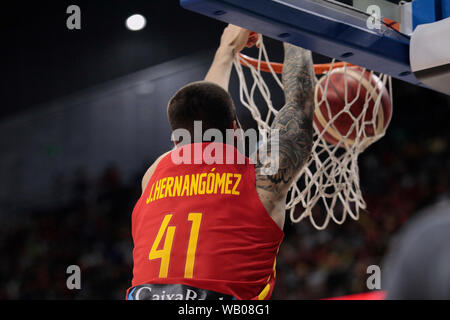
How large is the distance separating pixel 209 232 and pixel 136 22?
5.26 metres

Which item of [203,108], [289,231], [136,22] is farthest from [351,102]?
[289,231]

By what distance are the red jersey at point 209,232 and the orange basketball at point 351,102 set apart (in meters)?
0.90

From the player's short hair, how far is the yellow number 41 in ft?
0.92

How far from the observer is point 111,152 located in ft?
26.2

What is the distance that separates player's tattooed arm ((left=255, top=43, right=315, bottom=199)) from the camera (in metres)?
1.75

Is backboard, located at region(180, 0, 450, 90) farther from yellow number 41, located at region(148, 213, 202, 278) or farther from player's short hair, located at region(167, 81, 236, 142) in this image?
yellow number 41, located at region(148, 213, 202, 278)

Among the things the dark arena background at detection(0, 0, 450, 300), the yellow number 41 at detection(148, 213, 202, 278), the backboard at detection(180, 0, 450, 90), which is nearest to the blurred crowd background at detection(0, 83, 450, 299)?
the dark arena background at detection(0, 0, 450, 300)

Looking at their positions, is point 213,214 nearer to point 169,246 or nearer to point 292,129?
point 169,246

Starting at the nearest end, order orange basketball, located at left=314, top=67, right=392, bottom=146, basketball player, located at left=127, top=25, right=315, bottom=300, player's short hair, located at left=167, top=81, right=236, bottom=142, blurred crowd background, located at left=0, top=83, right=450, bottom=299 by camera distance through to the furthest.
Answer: basketball player, located at left=127, top=25, right=315, bottom=300 < player's short hair, located at left=167, top=81, right=236, bottom=142 < orange basketball, located at left=314, top=67, right=392, bottom=146 < blurred crowd background, located at left=0, top=83, right=450, bottom=299

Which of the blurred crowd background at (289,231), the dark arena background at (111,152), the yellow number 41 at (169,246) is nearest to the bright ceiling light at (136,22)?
the dark arena background at (111,152)

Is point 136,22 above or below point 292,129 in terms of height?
above

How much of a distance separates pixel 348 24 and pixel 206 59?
15.5 feet

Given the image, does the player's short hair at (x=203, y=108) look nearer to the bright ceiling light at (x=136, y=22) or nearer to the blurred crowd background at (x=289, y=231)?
the blurred crowd background at (x=289, y=231)
